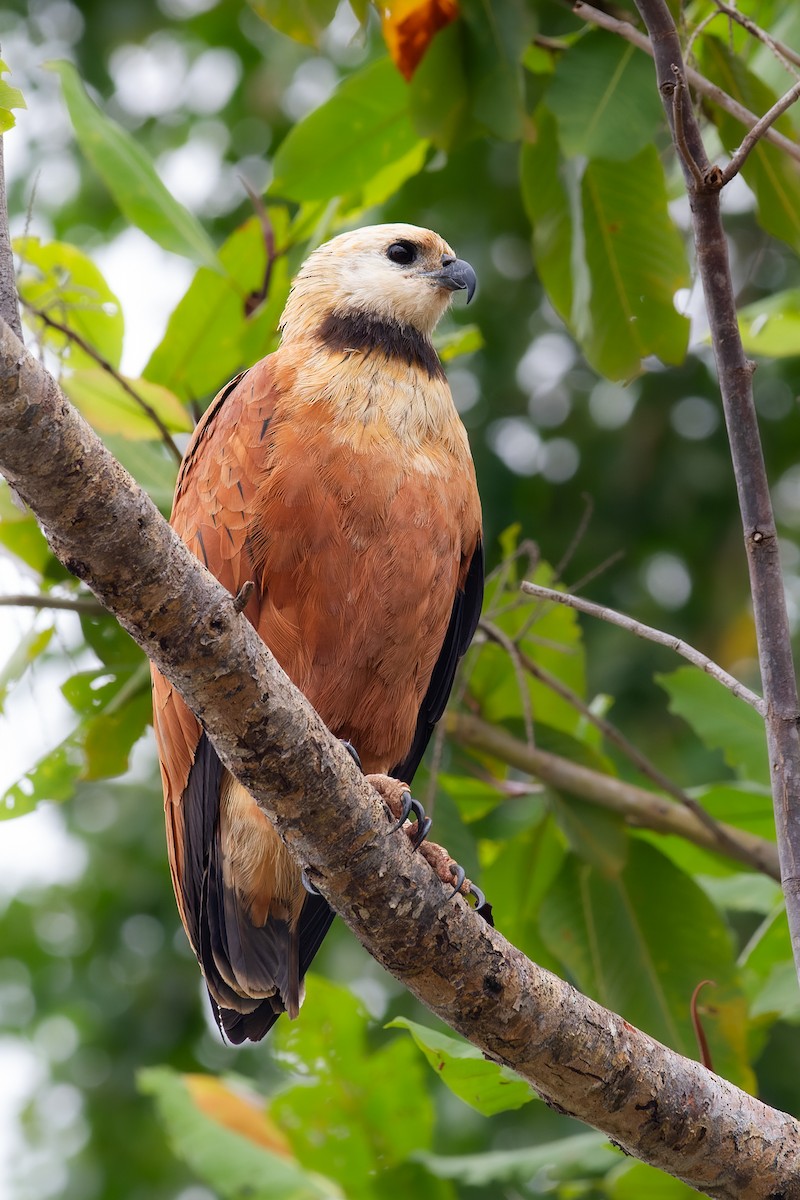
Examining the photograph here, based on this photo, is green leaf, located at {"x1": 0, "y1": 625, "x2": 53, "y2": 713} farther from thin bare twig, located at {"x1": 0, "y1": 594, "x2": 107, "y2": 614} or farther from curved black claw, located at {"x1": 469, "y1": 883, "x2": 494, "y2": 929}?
curved black claw, located at {"x1": 469, "y1": 883, "x2": 494, "y2": 929}

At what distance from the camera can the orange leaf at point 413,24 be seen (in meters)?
3.50

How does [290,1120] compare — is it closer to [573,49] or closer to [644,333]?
[644,333]

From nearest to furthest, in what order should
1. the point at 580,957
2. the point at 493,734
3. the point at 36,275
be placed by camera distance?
the point at 580,957, the point at 493,734, the point at 36,275

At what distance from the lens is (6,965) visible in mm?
7594

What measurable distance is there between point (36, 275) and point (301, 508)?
198 centimetres

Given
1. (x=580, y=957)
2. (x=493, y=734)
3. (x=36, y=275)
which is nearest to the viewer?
(x=580, y=957)

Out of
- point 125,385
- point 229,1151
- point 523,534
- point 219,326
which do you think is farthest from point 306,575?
point 523,534

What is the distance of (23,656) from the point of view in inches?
156

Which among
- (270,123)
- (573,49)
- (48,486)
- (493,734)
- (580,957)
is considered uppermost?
(573,49)

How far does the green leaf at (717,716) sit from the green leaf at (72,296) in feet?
6.96

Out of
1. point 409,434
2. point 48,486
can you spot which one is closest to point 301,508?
point 409,434

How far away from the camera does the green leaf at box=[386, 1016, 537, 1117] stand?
2.58 m

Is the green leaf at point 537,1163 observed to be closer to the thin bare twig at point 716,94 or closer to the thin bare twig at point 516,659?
the thin bare twig at point 516,659

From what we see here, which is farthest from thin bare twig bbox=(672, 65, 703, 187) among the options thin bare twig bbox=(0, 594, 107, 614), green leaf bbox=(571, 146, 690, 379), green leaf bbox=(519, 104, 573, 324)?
thin bare twig bbox=(0, 594, 107, 614)
